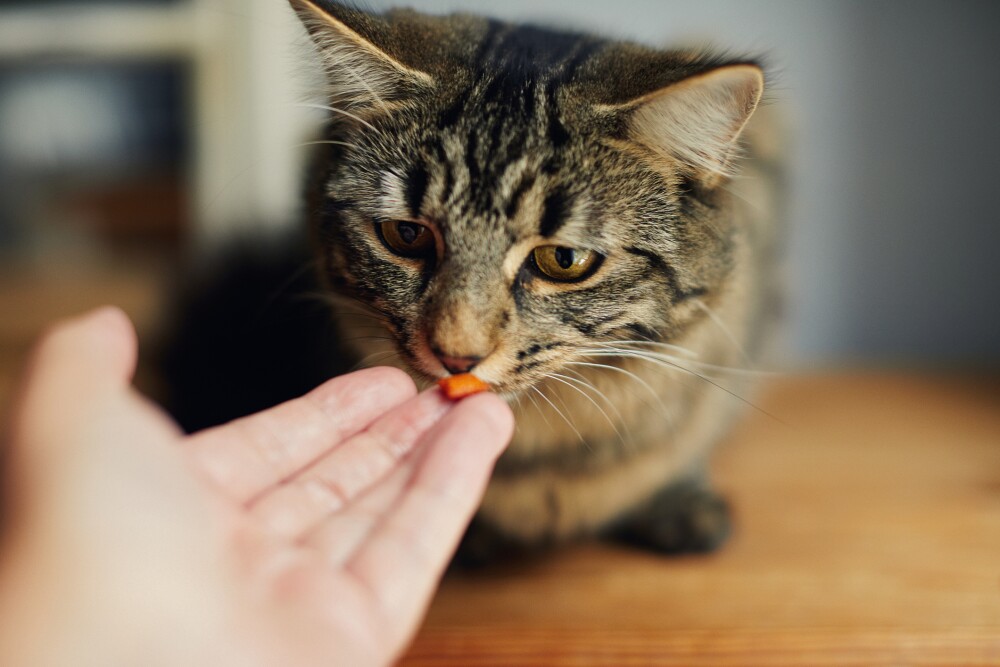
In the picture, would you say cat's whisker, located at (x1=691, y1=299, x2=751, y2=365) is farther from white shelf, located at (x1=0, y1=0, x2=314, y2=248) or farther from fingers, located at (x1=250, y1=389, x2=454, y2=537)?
white shelf, located at (x1=0, y1=0, x2=314, y2=248)

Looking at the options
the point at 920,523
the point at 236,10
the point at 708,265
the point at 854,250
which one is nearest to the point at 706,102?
the point at 708,265

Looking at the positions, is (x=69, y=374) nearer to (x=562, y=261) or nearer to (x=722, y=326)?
(x=562, y=261)

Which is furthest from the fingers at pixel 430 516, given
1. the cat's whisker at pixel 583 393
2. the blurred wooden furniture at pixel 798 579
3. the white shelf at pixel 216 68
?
the white shelf at pixel 216 68

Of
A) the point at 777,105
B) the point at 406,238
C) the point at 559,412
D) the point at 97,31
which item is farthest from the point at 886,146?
the point at 97,31

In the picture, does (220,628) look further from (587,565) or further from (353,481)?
(587,565)

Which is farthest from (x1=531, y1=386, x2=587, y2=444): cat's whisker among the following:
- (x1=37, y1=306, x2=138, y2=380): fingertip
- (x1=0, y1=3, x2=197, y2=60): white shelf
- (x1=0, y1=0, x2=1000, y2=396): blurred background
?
(x1=0, y1=3, x2=197, y2=60): white shelf

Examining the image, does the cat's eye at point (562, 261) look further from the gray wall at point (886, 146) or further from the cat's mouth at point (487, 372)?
the gray wall at point (886, 146)
